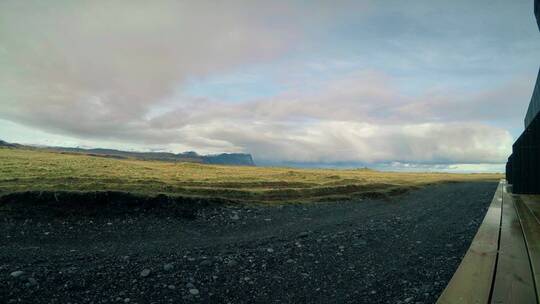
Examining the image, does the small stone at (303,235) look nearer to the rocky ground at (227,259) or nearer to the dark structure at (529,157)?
the rocky ground at (227,259)

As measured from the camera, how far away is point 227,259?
9719mm

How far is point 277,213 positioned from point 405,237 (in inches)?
333

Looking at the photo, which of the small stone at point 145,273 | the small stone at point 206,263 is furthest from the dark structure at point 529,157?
the small stone at point 145,273

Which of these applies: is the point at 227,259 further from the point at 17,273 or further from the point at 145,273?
the point at 17,273

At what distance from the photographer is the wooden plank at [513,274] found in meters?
4.12

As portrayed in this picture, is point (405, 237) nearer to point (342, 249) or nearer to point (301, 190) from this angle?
point (342, 249)

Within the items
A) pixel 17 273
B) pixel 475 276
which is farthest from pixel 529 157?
pixel 17 273

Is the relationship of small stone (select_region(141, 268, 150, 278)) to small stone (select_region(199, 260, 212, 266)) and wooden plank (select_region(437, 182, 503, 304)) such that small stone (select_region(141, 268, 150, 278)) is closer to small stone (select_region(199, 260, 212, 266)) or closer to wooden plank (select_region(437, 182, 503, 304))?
small stone (select_region(199, 260, 212, 266))

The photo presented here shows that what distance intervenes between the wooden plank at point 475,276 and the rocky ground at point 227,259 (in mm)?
1135

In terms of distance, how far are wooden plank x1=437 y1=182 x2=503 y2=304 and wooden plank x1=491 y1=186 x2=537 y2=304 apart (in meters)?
0.10

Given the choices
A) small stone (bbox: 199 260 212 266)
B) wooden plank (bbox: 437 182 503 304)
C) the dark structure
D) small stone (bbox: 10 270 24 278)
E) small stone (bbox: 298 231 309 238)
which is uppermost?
the dark structure

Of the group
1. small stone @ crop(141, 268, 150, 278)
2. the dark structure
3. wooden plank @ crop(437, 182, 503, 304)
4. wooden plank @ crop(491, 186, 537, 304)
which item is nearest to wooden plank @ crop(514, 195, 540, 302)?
wooden plank @ crop(491, 186, 537, 304)

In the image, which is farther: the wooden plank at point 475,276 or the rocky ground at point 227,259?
the rocky ground at point 227,259

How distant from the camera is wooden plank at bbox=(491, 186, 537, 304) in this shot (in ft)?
13.5
